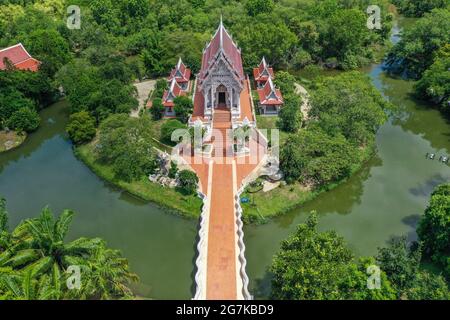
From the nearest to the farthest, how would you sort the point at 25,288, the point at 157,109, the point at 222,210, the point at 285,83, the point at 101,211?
1. the point at 25,288
2. the point at 222,210
3. the point at 101,211
4. the point at 157,109
5. the point at 285,83

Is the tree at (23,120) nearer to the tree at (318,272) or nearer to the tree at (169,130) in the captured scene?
the tree at (169,130)

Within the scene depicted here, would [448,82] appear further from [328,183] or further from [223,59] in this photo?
[223,59]

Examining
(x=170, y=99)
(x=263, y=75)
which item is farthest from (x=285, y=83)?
(x=170, y=99)

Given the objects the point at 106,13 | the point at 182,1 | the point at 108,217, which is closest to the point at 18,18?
the point at 106,13

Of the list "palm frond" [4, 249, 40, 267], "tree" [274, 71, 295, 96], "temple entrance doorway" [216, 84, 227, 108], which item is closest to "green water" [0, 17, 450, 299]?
"palm frond" [4, 249, 40, 267]

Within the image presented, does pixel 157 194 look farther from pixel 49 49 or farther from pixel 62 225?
pixel 49 49
